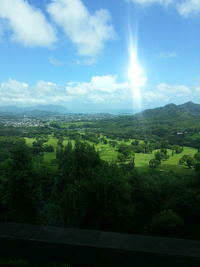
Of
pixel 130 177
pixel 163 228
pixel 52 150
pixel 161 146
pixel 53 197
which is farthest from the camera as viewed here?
pixel 161 146

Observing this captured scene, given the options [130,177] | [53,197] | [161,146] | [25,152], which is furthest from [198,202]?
[161,146]

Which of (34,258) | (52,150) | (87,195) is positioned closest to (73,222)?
(87,195)

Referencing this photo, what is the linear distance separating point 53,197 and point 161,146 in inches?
2846

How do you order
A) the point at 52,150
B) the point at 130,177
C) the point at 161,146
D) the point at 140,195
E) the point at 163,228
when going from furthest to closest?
the point at 161,146 → the point at 52,150 → the point at 130,177 → the point at 140,195 → the point at 163,228

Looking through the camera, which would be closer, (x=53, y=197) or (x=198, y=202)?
(x=198, y=202)

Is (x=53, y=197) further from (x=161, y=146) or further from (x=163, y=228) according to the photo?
(x=161, y=146)

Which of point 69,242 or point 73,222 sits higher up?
point 69,242

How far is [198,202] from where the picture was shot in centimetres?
1605

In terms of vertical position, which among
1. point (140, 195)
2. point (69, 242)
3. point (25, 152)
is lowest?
point (140, 195)

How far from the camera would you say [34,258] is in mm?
1747

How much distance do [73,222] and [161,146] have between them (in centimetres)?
7467

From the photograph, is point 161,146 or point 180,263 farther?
point 161,146

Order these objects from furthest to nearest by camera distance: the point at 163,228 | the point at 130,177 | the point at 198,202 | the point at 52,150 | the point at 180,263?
the point at 52,150
the point at 130,177
the point at 198,202
the point at 163,228
the point at 180,263

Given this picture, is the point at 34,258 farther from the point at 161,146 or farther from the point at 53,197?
the point at 161,146
